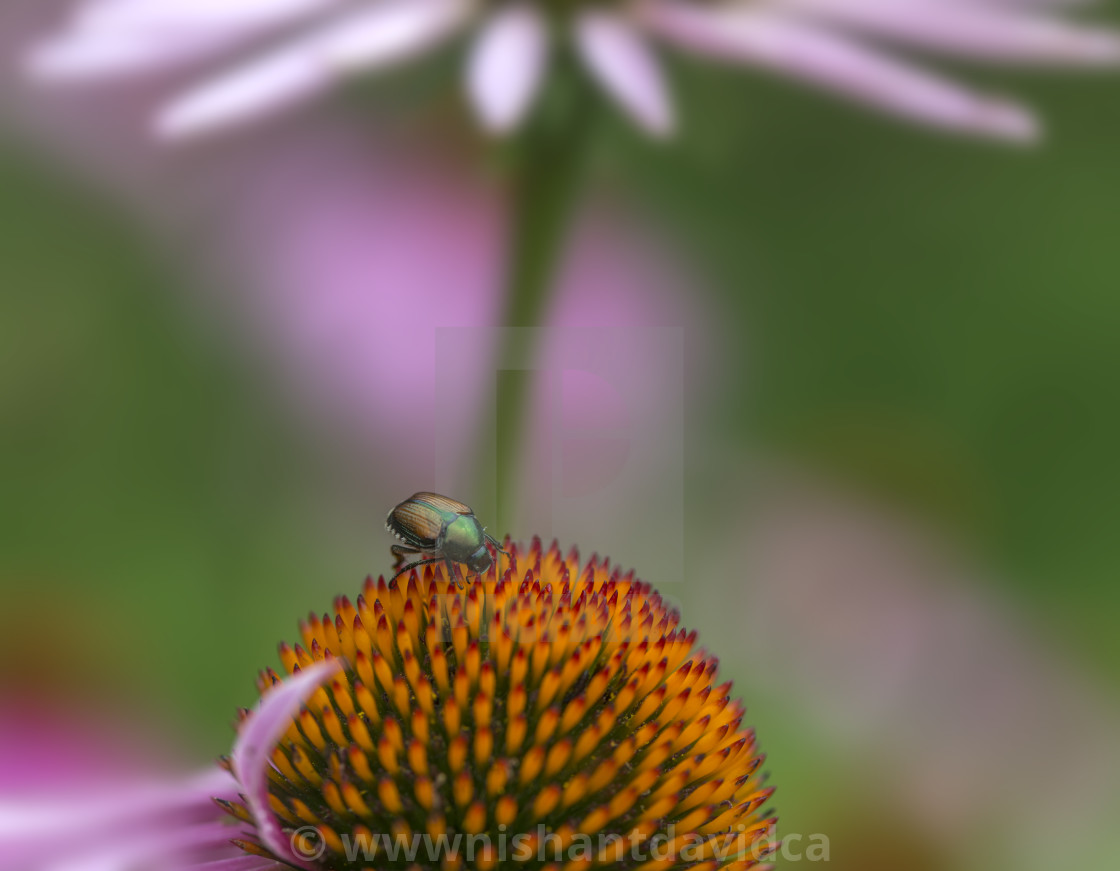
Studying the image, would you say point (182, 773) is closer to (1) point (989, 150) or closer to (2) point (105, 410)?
(2) point (105, 410)

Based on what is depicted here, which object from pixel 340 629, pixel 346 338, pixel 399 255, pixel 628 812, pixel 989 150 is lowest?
pixel 628 812

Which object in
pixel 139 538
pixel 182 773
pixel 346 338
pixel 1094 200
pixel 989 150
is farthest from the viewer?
pixel 989 150

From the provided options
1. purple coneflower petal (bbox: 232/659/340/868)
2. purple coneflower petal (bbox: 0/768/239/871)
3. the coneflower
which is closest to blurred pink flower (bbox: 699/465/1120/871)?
the coneflower

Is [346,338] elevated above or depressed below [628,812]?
above

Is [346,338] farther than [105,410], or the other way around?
[105,410]

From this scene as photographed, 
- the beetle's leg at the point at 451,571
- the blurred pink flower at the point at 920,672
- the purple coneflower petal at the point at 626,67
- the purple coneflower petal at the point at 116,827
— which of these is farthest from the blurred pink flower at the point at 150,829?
the blurred pink flower at the point at 920,672

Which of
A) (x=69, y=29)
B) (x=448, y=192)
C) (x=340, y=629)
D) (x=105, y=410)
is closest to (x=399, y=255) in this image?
(x=448, y=192)

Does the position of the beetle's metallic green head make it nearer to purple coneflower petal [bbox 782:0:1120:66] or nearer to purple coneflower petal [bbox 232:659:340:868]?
purple coneflower petal [bbox 232:659:340:868]
